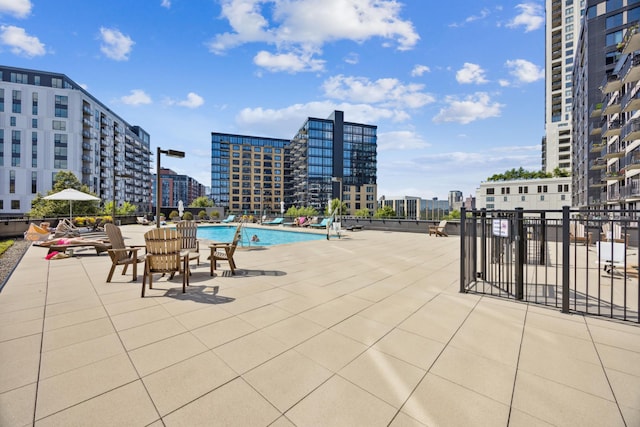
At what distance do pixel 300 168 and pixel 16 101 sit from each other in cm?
6189

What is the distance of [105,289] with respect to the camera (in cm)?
543

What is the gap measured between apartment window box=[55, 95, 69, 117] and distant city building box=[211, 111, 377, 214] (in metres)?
39.4

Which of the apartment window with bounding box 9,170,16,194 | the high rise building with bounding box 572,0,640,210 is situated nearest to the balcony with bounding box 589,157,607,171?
the high rise building with bounding box 572,0,640,210

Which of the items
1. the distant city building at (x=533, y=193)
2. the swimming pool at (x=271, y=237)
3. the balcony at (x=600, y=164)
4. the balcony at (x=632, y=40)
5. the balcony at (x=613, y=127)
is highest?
the balcony at (x=632, y=40)

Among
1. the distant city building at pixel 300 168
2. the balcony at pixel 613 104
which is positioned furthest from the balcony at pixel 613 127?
the distant city building at pixel 300 168

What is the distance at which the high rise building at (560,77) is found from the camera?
77.8m

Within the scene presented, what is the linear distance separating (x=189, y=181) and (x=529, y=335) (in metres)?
204

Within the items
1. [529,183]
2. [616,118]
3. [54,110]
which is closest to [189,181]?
[54,110]

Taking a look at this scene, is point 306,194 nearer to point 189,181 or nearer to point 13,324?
point 13,324

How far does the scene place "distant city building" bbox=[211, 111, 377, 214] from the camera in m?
79.1

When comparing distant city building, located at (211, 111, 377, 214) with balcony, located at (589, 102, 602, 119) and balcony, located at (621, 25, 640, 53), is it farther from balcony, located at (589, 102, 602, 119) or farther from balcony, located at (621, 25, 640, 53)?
balcony, located at (621, 25, 640, 53)

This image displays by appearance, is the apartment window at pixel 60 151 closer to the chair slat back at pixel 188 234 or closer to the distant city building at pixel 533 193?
the chair slat back at pixel 188 234

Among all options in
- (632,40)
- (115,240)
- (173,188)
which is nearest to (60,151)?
(115,240)

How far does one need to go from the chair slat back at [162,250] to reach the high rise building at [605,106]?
44103 mm
